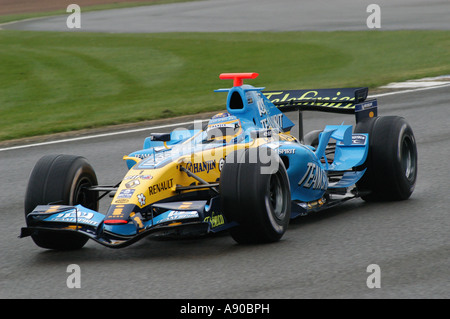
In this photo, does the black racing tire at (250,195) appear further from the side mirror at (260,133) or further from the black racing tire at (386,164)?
the black racing tire at (386,164)

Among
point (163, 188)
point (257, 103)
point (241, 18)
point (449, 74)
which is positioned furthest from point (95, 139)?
point (241, 18)

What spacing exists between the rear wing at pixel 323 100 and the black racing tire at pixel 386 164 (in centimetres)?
42

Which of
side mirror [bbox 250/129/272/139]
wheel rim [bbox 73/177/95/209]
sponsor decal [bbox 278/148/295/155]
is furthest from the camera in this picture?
side mirror [bbox 250/129/272/139]

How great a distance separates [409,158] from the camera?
863 cm

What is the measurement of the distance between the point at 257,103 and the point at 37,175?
7.53ft

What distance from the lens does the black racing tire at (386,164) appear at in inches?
322

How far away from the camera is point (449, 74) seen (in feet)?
59.4

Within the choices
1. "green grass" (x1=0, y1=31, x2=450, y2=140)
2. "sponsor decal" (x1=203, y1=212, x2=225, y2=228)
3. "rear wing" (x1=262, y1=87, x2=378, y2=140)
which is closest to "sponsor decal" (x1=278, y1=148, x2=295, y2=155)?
"sponsor decal" (x1=203, y1=212, x2=225, y2=228)

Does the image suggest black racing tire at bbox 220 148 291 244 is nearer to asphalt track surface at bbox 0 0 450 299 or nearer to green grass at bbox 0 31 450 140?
asphalt track surface at bbox 0 0 450 299

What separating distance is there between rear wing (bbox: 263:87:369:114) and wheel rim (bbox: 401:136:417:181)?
0.66 meters

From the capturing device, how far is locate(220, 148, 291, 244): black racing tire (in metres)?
6.34

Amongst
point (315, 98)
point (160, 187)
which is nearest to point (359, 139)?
point (315, 98)
